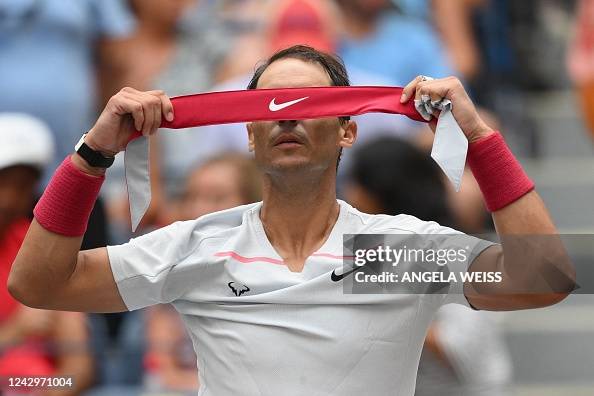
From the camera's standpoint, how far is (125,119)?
3197mm

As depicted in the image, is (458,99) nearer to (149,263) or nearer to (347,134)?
(347,134)

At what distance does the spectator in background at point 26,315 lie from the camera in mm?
4941

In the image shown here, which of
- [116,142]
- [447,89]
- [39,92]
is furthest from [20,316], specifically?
[447,89]

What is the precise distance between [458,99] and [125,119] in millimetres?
802

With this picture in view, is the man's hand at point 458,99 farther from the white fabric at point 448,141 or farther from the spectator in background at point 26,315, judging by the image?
the spectator in background at point 26,315

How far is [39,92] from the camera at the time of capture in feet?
20.1

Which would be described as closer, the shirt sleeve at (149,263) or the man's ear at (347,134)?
the shirt sleeve at (149,263)

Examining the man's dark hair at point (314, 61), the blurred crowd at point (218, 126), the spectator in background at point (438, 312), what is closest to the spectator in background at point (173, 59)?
the blurred crowd at point (218, 126)

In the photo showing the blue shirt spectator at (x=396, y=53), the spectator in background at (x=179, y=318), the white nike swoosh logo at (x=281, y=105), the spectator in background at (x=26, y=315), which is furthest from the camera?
the blue shirt spectator at (x=396, y=53)

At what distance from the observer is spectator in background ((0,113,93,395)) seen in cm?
494

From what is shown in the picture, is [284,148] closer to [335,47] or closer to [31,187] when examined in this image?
[31,187]

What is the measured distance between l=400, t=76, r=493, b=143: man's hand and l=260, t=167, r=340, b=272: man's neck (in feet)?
1.15

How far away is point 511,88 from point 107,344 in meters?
3.37

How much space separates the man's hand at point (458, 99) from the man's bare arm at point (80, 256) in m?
0.63
